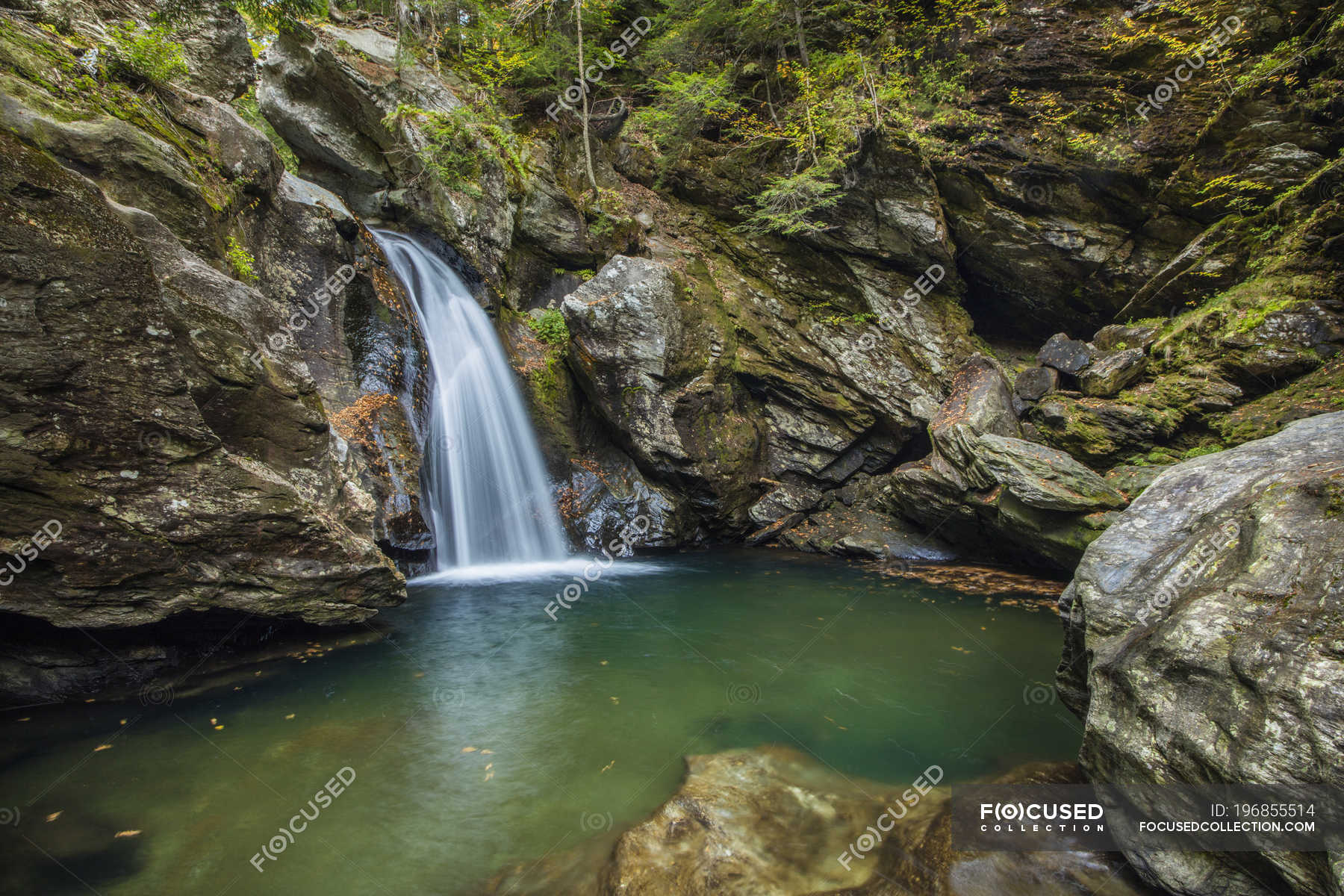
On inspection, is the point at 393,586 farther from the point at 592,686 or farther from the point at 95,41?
the point at 95,41

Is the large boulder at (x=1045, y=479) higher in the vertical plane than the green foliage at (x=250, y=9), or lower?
lower

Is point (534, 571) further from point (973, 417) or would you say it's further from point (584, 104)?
point (584, 104)

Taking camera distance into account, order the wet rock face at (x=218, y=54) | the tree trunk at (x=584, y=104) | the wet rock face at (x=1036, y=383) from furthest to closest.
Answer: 1. the tree trunk at (x=584, y=104)
2. the wet rock face at (x=1036, y=383)
3. the wet rock face at (x=218, y=54)

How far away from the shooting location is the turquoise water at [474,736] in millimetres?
3463

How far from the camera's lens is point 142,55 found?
6.55 metres

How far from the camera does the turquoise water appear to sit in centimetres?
346

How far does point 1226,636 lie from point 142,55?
37.8ft

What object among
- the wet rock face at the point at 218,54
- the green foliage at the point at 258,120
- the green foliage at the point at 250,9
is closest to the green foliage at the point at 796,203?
the green foliage at the point at 250,9

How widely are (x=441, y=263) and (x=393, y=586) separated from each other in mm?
8947

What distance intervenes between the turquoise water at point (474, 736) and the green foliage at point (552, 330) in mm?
6935

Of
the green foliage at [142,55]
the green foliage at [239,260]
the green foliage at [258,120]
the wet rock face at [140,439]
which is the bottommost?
the wet rock face at [140,439]

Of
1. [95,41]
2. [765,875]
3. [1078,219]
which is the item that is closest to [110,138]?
[95,41]

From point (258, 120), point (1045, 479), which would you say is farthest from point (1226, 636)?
point (258, 120)

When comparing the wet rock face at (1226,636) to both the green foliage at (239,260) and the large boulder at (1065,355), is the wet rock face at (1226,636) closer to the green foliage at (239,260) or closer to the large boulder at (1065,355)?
the large boulder at (1065,355)
